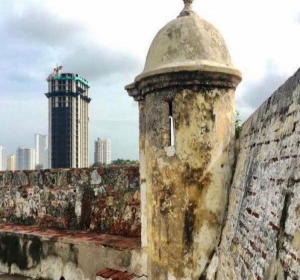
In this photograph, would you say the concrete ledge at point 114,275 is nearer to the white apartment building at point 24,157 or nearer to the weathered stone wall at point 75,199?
the weathered stone wall at point 75,199

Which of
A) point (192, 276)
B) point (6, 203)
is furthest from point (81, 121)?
point (192, 276)

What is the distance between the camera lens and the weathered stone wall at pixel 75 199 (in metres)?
5.62

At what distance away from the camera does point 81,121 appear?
62094 millimetres

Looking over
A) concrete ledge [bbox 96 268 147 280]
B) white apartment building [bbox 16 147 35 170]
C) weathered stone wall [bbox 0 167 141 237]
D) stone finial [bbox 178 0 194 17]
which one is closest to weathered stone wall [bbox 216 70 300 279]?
concrete ledge [bbox 96 268 147 280]

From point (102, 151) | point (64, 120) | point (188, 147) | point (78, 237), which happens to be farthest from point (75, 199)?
point (102, 151)

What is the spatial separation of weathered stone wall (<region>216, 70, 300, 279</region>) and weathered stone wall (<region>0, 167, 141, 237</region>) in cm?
204

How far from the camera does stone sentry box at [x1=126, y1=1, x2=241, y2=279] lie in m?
3.91

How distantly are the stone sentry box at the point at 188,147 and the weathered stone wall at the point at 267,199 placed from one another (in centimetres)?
19

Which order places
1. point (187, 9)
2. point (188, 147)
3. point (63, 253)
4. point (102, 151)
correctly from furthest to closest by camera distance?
1. point (102, 151)
2. point (63, 253)
3. point (187, 9)
4. point (188, 147)

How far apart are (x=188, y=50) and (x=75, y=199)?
3106mm

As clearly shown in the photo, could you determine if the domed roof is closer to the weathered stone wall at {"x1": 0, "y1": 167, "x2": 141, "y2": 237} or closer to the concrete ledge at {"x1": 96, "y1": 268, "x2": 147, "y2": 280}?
the weathered stone wall at {"x1": 0, "y1": 167, "x2": 141, "y2": 237}

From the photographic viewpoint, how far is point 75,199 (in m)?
6.20

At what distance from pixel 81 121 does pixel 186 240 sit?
194ft

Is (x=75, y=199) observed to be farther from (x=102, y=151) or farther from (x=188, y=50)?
(x=102, y=151)
